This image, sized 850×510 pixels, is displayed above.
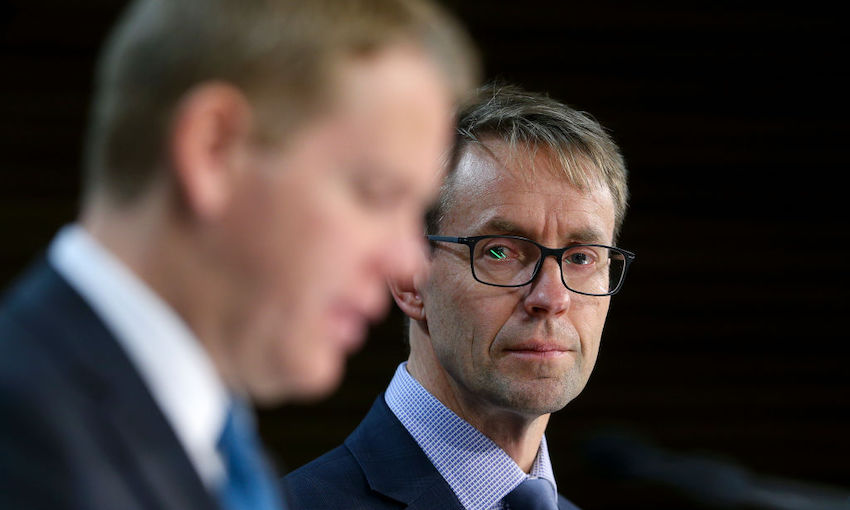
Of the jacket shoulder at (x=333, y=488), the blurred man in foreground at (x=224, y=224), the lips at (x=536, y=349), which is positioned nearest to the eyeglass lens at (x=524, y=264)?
the lips at (x=536, y=349)

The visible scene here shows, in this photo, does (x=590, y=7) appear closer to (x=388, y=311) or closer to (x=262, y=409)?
(x=388, y=311)

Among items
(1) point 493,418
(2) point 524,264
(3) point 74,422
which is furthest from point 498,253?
(3) point 74,422

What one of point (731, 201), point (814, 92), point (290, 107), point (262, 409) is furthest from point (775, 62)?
point (290, 107)

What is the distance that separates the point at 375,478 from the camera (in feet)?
6.37

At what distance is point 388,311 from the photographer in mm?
4973

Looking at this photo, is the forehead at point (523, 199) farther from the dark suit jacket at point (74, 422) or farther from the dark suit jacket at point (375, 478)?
the dark suit jacket at point (74, 422)

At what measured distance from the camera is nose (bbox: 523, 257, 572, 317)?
195 centimetres

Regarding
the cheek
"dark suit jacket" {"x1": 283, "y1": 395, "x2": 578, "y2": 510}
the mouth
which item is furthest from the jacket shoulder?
the cheek

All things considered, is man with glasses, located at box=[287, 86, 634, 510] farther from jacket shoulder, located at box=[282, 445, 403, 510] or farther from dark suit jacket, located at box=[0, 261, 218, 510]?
dark suit jacket, located at box=[0, 261, 218, 510]

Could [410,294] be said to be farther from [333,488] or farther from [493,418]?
[333,488]

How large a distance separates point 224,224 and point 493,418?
47.4 inches

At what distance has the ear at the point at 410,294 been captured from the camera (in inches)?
82.8

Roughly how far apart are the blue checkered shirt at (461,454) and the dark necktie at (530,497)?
1cm

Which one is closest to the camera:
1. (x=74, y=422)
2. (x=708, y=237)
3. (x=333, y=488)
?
(x=74, y=422)
